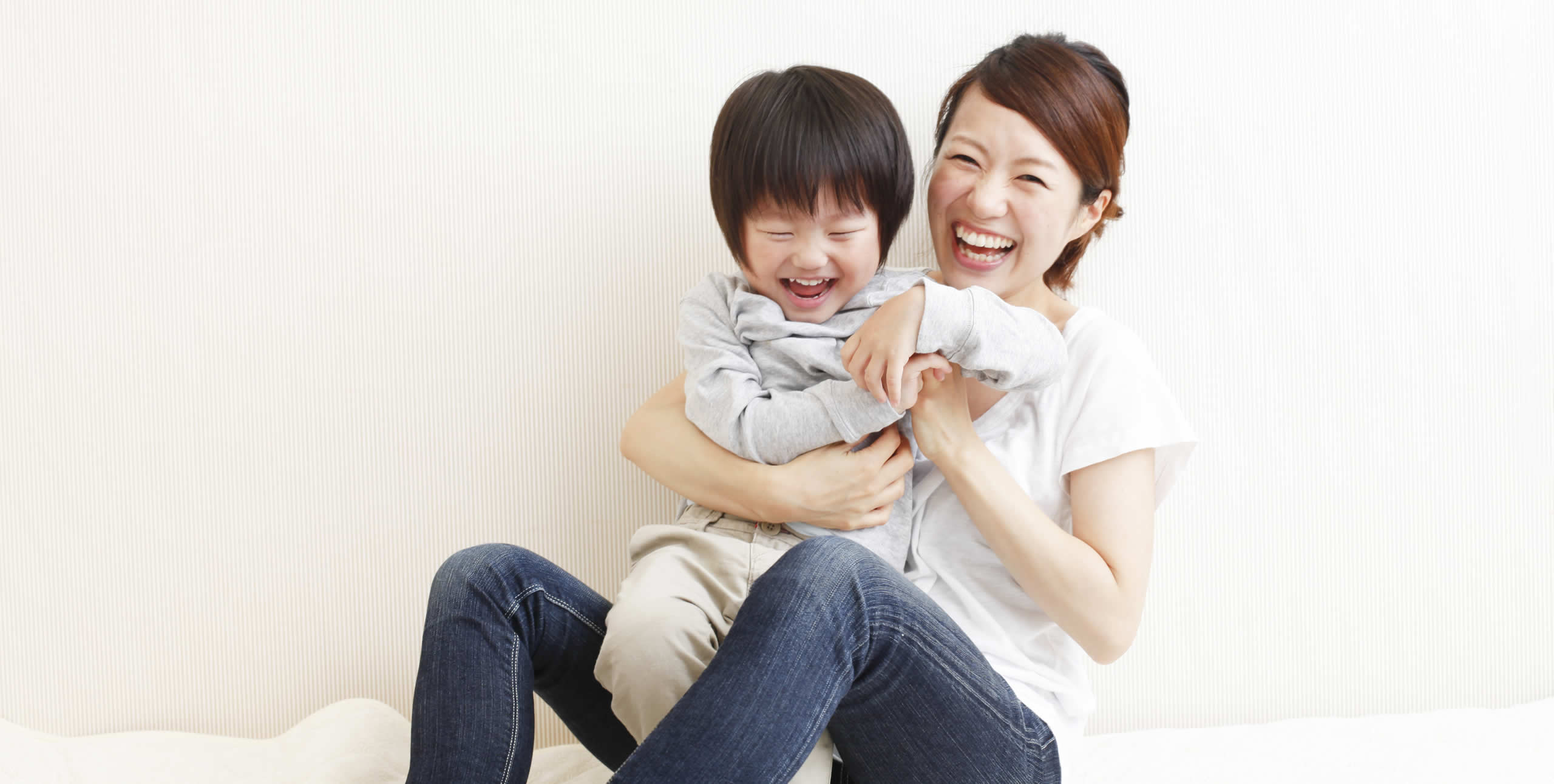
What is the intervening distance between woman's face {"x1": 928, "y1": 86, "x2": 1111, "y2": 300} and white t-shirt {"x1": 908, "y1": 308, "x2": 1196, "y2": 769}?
0.33 feet

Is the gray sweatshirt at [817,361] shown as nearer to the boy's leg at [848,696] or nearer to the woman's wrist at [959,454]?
the woman's wrist at [959,454]

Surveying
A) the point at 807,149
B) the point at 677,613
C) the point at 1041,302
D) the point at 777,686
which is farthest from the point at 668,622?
the point at 1041,302

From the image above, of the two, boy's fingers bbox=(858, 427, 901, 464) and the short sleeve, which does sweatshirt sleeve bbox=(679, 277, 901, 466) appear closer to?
boy's fingers bbox=(858, 427, 901, 464)

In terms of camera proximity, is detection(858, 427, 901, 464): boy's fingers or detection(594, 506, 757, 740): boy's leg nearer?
detection(594, 506, 757, 740): boy's leg

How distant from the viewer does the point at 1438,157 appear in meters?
1.38

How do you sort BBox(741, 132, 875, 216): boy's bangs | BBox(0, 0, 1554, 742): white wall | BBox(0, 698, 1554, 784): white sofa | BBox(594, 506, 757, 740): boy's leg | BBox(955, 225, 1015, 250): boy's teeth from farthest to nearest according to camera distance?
1. BBox(0, 0, 1554, 742): white wall
2. BBox(0, 698, 1554, 784): white sofa
3. BBox(955, 225, 1015, 250): boy's teeth
4. BBox(741, 132, 875, 216): boy's bangs
5. BBox(594, 506, 757, 740): boy's leg

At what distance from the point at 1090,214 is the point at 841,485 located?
0.47 m

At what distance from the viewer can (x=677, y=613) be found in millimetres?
897

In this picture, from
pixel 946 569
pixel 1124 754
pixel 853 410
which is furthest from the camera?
pixel 1124 754

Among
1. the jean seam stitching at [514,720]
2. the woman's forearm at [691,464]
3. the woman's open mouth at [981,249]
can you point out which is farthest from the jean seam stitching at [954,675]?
the woman's open mouth at [981,249]

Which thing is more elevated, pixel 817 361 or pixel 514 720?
pixel 817 361

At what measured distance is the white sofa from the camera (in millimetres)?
1224

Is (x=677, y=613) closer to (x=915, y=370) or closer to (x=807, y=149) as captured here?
(x=915, y=370)

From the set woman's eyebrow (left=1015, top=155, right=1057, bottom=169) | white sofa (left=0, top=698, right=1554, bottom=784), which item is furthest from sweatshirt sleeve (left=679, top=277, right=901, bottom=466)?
white sofa (left=0, top=698, right=1554, bottom=784)
